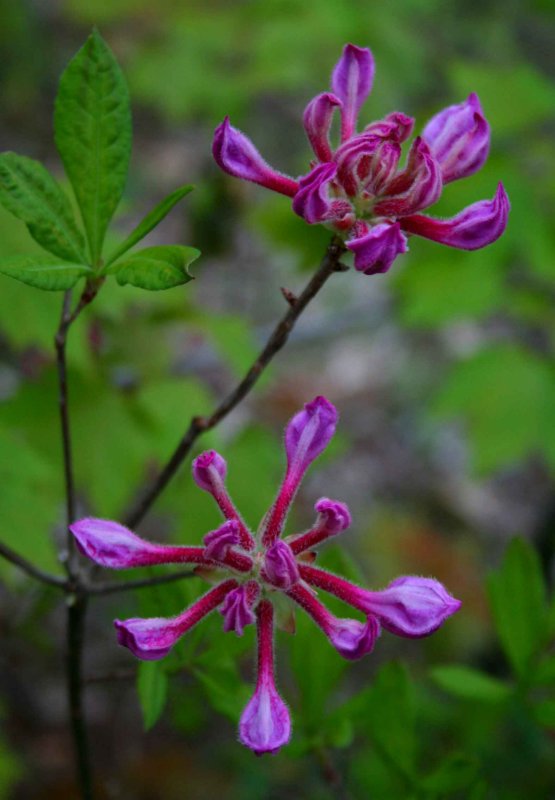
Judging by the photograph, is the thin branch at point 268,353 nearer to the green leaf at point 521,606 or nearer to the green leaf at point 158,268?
the green leaf at point 158,268

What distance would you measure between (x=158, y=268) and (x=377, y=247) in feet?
0.93

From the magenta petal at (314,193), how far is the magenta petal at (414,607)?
0.49 meters

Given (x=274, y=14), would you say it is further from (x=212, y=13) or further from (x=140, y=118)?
(x=140, y=118)

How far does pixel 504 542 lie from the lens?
16.0ft

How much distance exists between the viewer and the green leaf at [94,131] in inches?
48.0

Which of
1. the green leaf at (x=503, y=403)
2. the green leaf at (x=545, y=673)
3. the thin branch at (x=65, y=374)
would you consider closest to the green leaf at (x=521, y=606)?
the green leaf at (x=545, y=673)

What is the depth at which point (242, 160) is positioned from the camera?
3.90 ft

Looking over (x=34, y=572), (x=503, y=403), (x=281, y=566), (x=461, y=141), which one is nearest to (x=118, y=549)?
(x=281, y=566)

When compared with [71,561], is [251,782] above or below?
below

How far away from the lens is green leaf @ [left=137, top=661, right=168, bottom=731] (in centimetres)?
130

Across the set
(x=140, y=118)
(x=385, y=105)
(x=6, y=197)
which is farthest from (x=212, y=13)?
(x=6, y=197)

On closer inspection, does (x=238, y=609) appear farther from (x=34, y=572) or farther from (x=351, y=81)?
(x=351, y=81)

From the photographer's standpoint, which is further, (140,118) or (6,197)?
(140,118)

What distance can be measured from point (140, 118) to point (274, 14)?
9.96 ft
